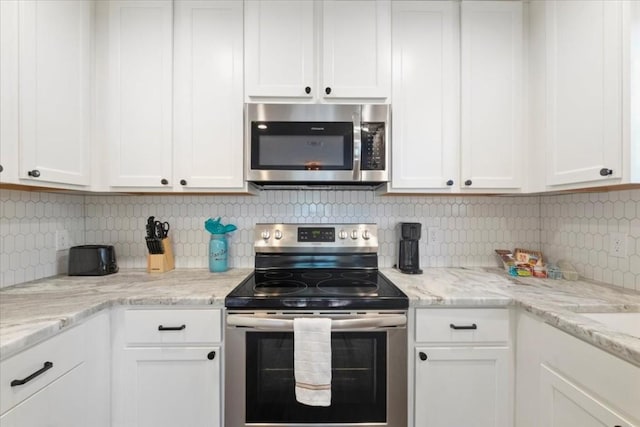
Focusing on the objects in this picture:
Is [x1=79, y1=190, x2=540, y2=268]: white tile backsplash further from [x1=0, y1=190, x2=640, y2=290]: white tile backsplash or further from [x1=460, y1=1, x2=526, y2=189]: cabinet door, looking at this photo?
[x1=460, y1=1, x2=526, y2=189]: cabinet door

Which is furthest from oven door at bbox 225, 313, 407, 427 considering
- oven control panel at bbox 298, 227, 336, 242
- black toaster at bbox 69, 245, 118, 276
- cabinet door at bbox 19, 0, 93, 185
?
cabinet door at bbox 19, 0, 93, 185

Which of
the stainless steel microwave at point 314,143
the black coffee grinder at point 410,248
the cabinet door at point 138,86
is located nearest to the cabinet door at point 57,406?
the cabinet door at point 138,86

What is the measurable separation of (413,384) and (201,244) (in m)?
1.50

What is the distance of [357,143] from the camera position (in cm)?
163

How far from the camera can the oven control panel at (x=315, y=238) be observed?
6.17 ft

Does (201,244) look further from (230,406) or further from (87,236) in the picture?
(230,406)

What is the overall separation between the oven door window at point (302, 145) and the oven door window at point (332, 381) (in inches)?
34.1

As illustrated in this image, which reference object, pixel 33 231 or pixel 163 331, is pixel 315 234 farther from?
pixel 33 231

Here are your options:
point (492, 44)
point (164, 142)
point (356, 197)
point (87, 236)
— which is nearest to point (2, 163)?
point (164, 142)

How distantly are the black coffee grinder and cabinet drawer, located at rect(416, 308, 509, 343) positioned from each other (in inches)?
19.3

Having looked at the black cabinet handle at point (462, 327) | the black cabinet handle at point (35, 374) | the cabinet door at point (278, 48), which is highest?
the cabinet door at point (278, 48)

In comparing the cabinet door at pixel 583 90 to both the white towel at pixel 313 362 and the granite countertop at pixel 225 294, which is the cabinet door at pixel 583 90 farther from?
Result: the white towel at pixel 313 362

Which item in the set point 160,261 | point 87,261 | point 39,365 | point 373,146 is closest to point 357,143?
point 373,146

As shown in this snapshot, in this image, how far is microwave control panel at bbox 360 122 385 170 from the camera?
1.65m
